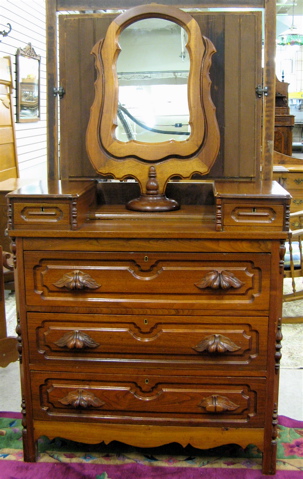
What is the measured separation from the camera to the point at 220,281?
1916 millimetres

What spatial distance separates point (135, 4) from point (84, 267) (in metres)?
1.19

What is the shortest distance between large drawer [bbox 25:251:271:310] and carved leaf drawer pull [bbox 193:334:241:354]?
118 millimetres

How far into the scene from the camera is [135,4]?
2.30 m

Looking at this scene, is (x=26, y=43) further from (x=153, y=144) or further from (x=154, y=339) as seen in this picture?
(x=154, y=339)

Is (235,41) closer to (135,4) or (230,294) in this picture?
(135,4)

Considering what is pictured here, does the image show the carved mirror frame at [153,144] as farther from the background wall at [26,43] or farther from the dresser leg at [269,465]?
the background wall at [26,43]

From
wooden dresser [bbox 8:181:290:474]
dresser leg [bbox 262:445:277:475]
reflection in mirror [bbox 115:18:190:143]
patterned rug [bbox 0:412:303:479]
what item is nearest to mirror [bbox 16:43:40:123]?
reflection in mirror [bbox 115:18:190:143]

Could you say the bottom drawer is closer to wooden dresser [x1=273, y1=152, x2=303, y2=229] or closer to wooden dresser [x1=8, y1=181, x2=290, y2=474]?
wooden dresser [x1=8, y1=181, x2=290, y2=474]

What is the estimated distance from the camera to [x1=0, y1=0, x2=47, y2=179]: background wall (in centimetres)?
579

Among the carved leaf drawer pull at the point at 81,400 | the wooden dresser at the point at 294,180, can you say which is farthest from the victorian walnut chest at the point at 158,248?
the wooden dresser at the point at 294,180

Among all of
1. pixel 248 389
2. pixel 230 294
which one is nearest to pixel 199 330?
pixel 230 294

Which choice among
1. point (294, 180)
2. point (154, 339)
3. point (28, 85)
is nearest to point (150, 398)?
point (154, 339)

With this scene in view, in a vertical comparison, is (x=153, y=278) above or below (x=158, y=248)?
below

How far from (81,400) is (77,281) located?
48 centimetres
